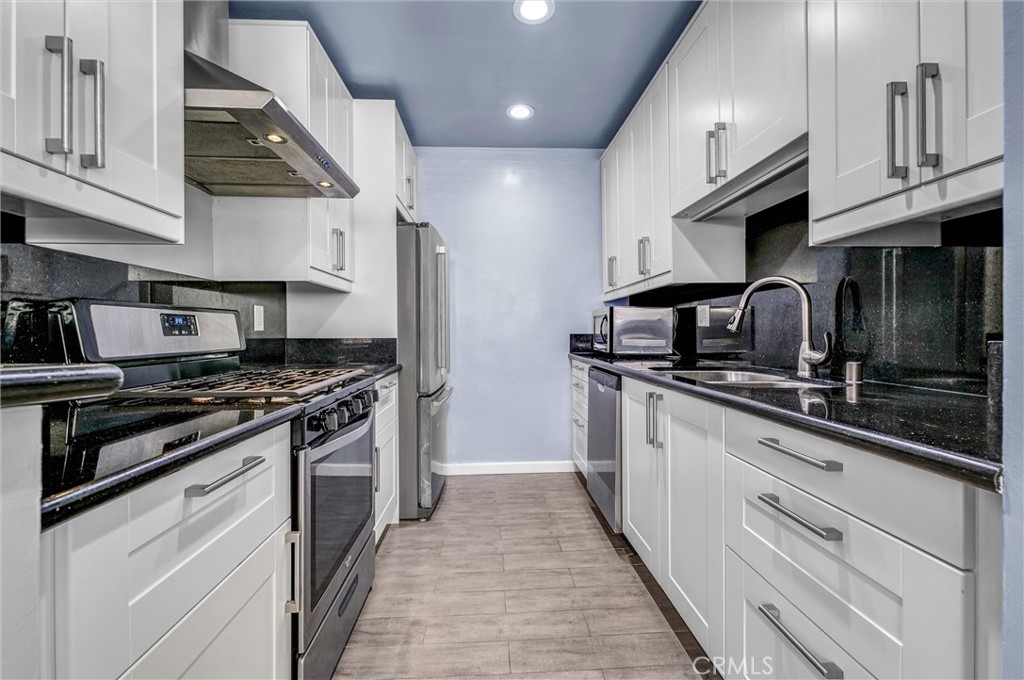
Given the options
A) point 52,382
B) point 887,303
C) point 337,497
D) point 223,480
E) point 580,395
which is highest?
point 887,303

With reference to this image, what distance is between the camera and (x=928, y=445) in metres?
0.69

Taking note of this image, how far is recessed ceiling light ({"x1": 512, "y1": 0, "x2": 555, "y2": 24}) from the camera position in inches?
80.7

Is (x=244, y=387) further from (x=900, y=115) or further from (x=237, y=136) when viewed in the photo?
(x=900, y=115)

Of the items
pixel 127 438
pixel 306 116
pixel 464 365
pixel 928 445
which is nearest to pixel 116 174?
pixel 127 438

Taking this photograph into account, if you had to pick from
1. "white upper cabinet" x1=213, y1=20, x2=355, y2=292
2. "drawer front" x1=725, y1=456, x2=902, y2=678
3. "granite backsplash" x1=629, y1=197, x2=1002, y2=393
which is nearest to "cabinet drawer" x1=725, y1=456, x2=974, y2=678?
"drawer front" x1=725, y1=456, x2=902, y2=678

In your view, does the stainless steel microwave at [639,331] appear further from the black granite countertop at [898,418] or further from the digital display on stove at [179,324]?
the digital display on stove at [179,324]

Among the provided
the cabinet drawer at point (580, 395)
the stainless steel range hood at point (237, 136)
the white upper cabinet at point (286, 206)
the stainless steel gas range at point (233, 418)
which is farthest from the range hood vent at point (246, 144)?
the cabinet drawer at point (580, 395)

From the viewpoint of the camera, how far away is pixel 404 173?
304 cm

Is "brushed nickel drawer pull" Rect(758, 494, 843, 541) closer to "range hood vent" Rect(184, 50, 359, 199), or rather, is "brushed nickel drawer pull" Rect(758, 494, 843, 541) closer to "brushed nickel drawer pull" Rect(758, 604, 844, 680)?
"brushed nickel drawer pull" Rect(758, 604, 844, 680)

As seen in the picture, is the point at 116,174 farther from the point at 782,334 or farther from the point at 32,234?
the point at 782,334

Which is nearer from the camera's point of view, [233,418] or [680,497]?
[233,418]

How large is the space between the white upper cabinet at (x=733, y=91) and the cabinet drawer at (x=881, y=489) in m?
0.98

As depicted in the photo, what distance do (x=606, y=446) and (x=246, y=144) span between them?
81.7 inches

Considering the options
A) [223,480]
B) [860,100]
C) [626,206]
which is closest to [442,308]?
[626,206]
